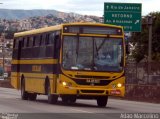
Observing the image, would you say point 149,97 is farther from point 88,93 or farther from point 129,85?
point 88,93

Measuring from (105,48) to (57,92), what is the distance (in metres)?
2.66

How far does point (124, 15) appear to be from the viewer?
41.1m

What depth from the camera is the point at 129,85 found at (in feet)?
132

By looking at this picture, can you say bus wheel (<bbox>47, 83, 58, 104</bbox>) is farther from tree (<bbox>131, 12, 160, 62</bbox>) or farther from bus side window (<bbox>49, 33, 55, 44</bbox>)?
tree (<bbox>131, 12, 160, 62</bbox>)

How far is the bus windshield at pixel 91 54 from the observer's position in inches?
969

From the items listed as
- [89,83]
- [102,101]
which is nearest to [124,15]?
[102,101]

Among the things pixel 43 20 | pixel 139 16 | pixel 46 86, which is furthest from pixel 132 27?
pixel 43 20

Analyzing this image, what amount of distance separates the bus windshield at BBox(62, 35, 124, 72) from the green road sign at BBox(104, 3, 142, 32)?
1631cm

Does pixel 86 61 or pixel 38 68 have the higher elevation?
pixel 86 61

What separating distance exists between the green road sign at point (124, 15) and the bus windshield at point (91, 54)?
16.3 metres

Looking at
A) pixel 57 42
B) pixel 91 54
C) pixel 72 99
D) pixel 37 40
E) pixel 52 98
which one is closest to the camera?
pixel 91 54

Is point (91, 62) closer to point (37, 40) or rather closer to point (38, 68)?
point (38, 68)

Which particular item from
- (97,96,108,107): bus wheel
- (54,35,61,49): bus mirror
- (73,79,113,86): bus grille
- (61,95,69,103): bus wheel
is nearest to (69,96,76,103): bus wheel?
(61,95,69,103): bus wheel

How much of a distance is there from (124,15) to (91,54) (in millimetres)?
16800
